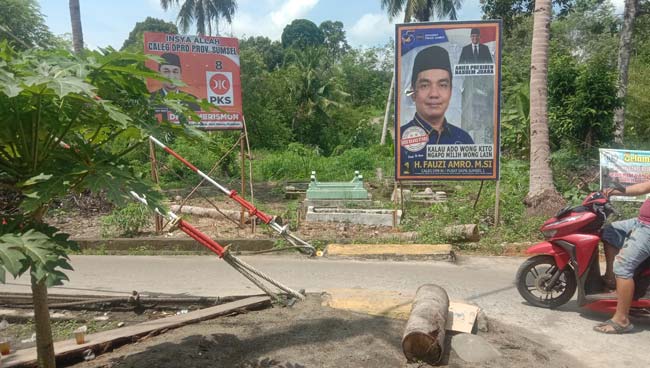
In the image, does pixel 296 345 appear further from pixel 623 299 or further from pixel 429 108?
pixel 429 108

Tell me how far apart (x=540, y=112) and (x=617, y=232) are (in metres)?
5.30

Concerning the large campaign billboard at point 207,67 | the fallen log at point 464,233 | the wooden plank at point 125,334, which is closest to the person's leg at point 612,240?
Result: the wooden plank at point 125,334

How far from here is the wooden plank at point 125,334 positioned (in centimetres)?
A: 358

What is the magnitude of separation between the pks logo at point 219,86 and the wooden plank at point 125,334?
6.09 m

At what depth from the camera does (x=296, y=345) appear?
386cm

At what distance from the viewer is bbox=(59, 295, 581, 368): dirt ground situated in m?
3.62

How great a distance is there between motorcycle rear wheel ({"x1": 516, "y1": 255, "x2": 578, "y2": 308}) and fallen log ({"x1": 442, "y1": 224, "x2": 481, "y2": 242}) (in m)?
3.02

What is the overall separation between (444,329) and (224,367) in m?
1.67

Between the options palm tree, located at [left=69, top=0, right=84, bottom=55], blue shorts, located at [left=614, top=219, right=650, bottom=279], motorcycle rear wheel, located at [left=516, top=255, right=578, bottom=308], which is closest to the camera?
blue shorts, located at [left=614, top=219, right=650, bottom=279]

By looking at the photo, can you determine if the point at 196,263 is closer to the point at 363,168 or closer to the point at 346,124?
the point at 363,168

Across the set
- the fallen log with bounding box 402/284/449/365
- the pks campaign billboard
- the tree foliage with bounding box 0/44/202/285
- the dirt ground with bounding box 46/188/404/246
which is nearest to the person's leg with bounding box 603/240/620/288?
the fallen log with bounding box 402/284/449/365

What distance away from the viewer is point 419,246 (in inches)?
311

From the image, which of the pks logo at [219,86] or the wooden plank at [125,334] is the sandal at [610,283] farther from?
the pks logo at [219,86]

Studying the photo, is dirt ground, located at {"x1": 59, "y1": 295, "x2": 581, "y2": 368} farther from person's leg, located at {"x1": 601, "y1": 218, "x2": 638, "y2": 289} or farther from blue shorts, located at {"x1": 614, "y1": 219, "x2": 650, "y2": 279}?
person's leg, located at {"x1": 601, "y1": 218, "x2": 638, "y2": 289}
